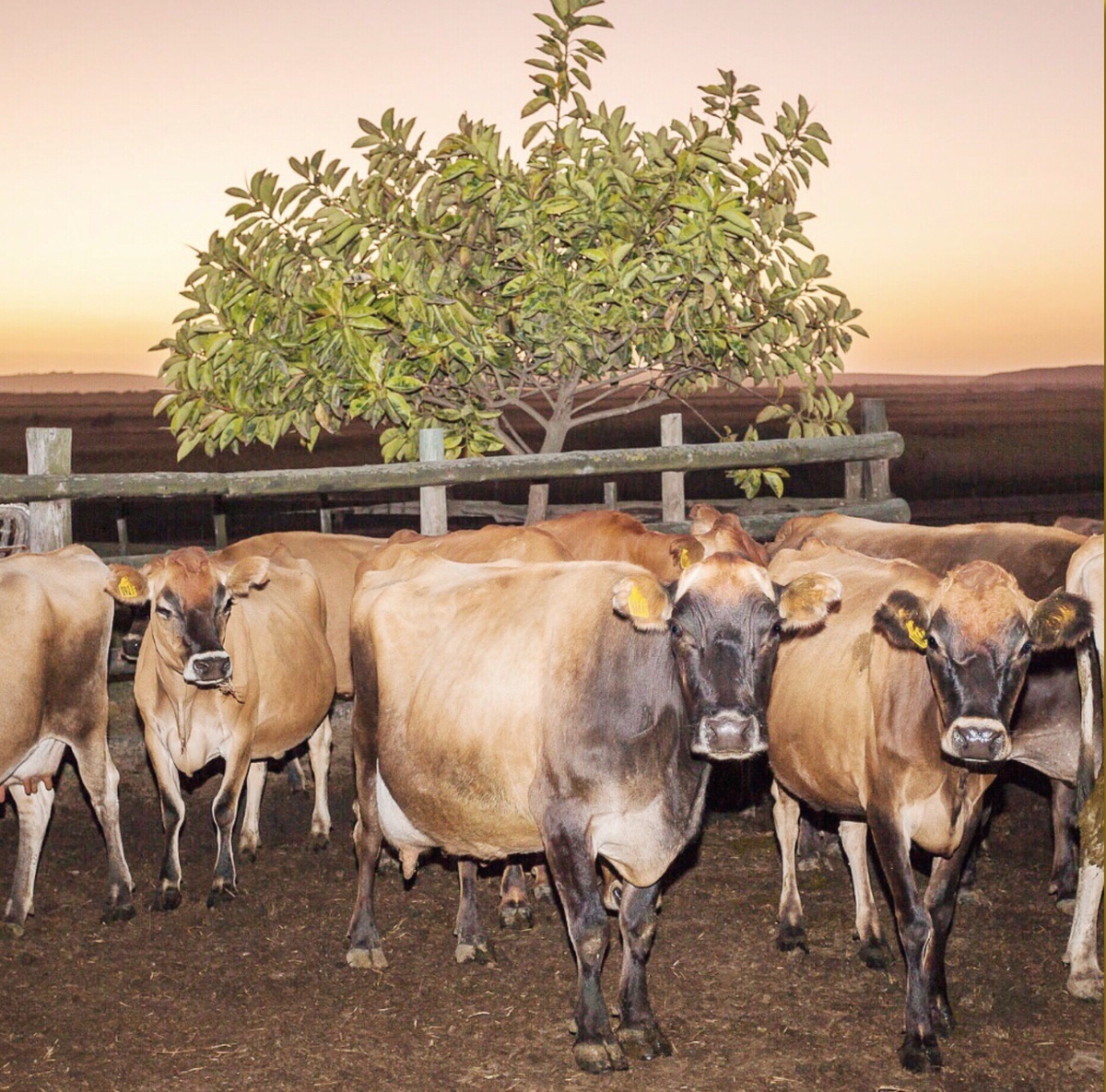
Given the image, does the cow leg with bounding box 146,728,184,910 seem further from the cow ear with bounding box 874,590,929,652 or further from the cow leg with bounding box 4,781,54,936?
the cow ear with bounding box 874,590,929,652

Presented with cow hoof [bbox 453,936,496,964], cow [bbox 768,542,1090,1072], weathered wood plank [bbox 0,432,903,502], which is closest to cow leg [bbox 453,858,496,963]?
cow hoof [bbox 453,936,496,964]

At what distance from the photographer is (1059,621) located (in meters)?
5.06

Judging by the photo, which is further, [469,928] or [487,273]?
[487,273]

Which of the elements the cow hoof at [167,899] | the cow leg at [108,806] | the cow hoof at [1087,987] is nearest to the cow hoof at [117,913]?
the cow leg at [108,806]

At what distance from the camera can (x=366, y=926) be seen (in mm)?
6402

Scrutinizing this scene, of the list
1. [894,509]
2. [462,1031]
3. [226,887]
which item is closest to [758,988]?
[462,1031]

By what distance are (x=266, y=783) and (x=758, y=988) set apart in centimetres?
425

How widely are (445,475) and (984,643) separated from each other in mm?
4329

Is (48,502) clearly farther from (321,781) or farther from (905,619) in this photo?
(905,619)

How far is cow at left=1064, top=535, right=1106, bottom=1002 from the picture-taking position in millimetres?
5742

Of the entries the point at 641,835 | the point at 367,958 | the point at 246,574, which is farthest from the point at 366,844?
the point at 641,835

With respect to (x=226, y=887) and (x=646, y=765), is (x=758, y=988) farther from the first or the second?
(x=226, y=887)

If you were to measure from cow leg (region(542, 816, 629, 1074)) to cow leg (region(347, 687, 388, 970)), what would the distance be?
4.45 ft

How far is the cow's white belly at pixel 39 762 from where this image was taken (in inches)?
269
